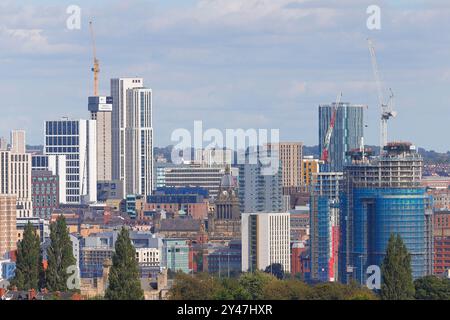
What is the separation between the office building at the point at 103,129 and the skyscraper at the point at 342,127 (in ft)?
132

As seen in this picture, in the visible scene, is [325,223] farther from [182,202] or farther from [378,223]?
[182,202]

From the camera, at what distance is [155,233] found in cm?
13462

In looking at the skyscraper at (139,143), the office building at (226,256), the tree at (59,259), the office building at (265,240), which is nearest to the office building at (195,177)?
the skyscraper at (139,143)

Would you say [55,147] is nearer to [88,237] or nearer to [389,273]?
[88,237]

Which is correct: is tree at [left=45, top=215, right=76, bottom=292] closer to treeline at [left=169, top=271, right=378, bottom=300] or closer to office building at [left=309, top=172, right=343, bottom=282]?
treeline at [left=169, top=271, right=378, bottom=300]

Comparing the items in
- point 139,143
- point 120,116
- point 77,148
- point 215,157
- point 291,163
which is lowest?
point 291,163

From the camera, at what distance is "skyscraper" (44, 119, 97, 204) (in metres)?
186

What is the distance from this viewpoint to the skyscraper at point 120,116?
636ft

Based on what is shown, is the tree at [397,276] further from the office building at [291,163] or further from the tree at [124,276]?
the office building at [291,163]

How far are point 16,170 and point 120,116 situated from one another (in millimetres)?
28926

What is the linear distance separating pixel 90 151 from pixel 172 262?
3369 inches

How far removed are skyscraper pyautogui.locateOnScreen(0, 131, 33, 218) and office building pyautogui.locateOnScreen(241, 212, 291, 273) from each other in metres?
41.7

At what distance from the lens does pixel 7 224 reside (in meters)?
130

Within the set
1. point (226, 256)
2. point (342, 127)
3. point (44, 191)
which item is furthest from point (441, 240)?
point (44, 191)
